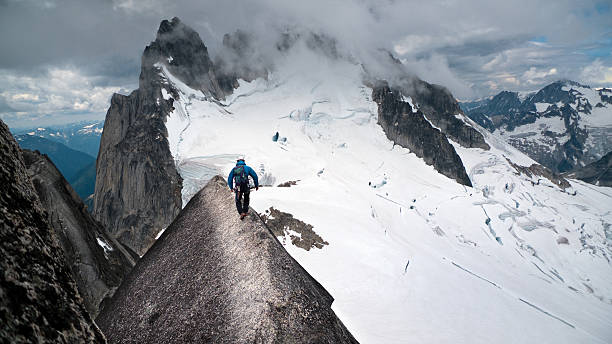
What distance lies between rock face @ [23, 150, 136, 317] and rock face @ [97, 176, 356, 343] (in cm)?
534

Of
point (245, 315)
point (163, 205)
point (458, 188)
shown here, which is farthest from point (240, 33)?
point (245, 315)

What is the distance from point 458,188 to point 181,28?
3937 inches

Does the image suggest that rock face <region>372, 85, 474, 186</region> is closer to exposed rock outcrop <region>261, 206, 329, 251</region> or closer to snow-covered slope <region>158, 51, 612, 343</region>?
snow-covered slope <region>158, 51, 612, 343</region>

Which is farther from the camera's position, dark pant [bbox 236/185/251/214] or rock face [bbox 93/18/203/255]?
rock face [bbox 93/18/203/255]

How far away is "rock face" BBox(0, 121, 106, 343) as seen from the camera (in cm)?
218

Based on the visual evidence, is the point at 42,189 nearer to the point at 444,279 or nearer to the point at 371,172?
the point at 444,279

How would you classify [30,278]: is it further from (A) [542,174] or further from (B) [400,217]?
(A) [542,174]

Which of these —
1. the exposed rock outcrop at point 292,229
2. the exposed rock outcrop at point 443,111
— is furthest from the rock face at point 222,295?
the exposed rock outcrop at point 443,111

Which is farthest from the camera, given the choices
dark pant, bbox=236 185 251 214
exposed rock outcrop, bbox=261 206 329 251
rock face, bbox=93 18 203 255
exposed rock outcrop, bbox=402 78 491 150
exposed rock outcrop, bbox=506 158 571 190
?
exposed rock outcrop, bbox=402 78 491 150

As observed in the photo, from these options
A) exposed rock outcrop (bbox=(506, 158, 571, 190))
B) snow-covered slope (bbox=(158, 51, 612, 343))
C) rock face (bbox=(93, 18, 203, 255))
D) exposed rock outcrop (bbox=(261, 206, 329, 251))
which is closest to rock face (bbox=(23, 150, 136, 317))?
snow-covered slope (bbox=(158, 51, 612, 343))

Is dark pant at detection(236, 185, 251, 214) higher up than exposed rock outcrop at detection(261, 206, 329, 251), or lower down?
higher up

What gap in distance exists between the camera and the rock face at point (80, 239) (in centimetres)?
1200

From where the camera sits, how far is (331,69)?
11481 centimetres

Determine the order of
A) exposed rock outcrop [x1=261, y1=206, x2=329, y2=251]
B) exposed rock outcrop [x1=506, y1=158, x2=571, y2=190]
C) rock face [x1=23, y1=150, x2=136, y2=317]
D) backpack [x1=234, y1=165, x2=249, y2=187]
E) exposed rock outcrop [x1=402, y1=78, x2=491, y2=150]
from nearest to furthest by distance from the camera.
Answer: backpack [x1=234, y1=165, x2=249, y2=187] < rock face [x1=23, y1=150, x2=136, y2=317] < exposed rock outcrop [x1=261, y1=206, x2=329, y2=251] < exposed rock outcrop [x1=506, y1=158, x2=571, y2=190] < exposed rock outcrop [x1=402, y1=78, x2=491, y2=150]
